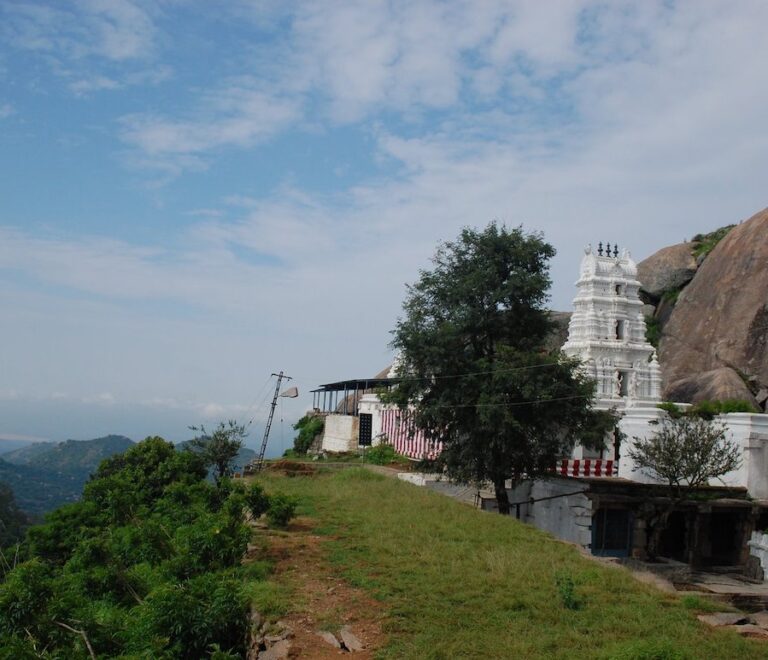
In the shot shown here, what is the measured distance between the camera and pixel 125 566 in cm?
1581

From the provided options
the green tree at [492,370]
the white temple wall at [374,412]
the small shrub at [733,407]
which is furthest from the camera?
the white temple wall at [374,412]

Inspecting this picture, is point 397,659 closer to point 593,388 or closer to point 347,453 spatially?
point 593,388

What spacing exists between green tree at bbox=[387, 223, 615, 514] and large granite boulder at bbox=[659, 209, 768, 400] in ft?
55.9

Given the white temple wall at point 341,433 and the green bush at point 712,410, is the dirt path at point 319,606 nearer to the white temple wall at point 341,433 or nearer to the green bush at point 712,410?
the green bush at point 712,410

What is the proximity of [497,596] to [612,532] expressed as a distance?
15351 mm

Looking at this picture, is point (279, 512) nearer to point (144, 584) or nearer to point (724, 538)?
point (144, 584)

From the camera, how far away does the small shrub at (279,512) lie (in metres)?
17.2

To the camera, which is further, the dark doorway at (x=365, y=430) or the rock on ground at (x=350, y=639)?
the dark doorway at (x=365, y=430)

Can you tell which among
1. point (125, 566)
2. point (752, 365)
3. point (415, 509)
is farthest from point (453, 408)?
point (752, 365)

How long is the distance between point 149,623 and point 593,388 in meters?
17.9

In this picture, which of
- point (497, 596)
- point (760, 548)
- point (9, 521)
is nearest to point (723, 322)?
point (760, 548)

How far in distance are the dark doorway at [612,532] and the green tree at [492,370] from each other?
2.50 m

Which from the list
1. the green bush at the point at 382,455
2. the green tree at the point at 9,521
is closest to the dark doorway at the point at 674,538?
the green bush at the point at 382,455

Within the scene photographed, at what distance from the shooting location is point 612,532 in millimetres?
25688
